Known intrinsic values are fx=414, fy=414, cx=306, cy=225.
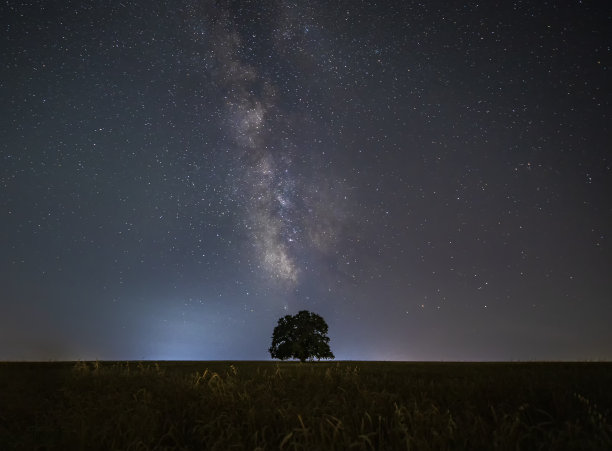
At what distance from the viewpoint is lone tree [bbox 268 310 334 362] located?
46.1 metres

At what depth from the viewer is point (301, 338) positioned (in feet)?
153

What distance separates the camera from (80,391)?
11.3 m

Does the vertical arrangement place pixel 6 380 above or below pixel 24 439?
above

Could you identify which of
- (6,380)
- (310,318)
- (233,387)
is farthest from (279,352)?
(233,387)

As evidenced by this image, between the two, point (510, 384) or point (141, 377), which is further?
point (141, 377)

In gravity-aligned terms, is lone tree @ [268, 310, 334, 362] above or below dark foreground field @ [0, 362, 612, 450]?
above

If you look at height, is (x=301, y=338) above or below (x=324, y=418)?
above

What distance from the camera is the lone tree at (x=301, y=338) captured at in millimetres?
46125

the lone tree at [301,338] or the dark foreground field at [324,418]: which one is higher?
the lone tree at [301,338]

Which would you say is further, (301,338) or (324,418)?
(301,338)

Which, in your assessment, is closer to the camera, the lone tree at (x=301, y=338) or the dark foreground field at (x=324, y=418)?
the dark foreground field at (x=324, y=418)

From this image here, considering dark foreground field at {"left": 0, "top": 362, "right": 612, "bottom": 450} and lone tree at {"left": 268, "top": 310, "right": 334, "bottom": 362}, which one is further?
lone tree at {"left": 268, "top": 310, "right": 334, "bottom": 362}

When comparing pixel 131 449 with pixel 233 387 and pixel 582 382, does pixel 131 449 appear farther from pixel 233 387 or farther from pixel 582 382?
pixel 582 382

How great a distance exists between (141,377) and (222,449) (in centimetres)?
842
